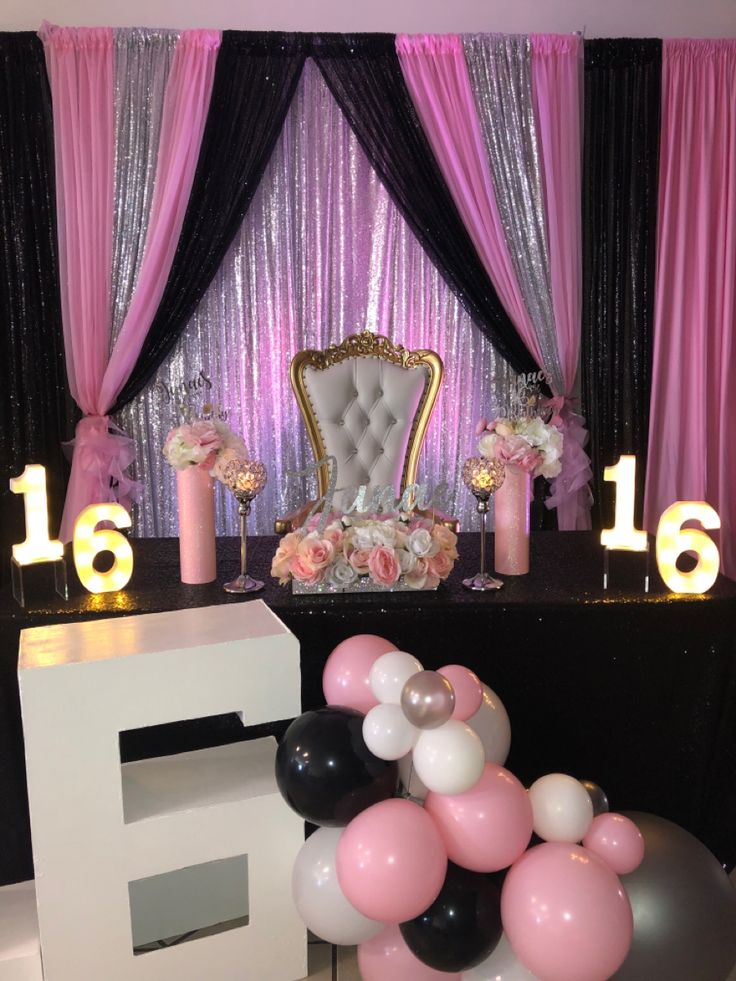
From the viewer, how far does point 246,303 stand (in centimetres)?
368

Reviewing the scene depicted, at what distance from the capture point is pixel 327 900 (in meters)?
1.35

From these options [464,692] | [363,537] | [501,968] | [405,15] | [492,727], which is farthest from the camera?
[405,15]

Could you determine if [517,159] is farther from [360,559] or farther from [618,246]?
[360,559]

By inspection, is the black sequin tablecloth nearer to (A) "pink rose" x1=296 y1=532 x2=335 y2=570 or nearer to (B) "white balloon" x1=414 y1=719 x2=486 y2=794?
(A) "pink rose" x1=296 y1=532 x2=335 y2=570

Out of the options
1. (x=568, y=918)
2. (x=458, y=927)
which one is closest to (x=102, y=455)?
(x=458, y=927)

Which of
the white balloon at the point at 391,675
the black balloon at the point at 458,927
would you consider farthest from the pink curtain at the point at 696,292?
the black balloon at the point at 458,927

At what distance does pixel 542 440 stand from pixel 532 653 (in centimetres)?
51

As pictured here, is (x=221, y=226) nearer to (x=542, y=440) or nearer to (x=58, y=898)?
(x=542, y=440)

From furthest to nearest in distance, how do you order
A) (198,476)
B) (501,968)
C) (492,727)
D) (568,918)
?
(198,476) < (492,727) < (501,968) < (568,918)

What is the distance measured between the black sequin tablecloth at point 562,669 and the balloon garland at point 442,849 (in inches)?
15.2

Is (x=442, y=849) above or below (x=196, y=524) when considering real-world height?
below

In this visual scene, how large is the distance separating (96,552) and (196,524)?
0.23m

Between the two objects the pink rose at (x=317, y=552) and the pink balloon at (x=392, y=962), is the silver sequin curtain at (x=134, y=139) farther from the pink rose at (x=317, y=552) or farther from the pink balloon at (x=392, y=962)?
the pink balloon at (x=392, y=962)

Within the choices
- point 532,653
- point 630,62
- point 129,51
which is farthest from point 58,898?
point 630,62
